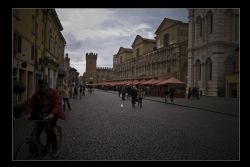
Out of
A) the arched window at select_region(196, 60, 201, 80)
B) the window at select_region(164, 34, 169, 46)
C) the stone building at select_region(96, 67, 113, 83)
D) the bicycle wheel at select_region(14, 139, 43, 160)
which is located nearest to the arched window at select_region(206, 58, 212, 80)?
the arched window at select_region(196, 60, 201, 80)

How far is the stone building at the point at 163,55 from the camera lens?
164ft

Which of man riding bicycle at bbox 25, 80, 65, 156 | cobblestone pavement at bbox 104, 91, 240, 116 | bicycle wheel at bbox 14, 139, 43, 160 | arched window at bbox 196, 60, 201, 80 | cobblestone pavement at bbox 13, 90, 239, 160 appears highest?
arched window at bbox 196, 60, 201, 80

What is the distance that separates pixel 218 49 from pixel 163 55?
17480 millimetres

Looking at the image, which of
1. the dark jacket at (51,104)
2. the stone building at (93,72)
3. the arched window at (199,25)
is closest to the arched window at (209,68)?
the arched window at (199,25)

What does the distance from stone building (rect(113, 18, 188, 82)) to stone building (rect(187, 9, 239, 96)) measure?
7.72 meters

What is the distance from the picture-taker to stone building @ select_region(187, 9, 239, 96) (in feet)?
126

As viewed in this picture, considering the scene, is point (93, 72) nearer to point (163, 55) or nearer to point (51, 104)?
point (163, 55)

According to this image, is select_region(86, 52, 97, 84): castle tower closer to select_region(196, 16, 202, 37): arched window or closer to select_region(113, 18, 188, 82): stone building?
select_region(113, 18, 188, 82): stone building

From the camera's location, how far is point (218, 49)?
38.9 metres

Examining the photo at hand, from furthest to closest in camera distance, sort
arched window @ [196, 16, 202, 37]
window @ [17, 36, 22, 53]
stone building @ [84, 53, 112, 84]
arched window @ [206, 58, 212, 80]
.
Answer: stone building @ [84, 53, 112, 84] → arched window @ [196, 16, 202, 37] → arched window @ [206, 58, 212, 80] → window @ [17, 36, 22, 53]

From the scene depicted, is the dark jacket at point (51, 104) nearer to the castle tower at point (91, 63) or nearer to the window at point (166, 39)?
the window at point (166, 39)
